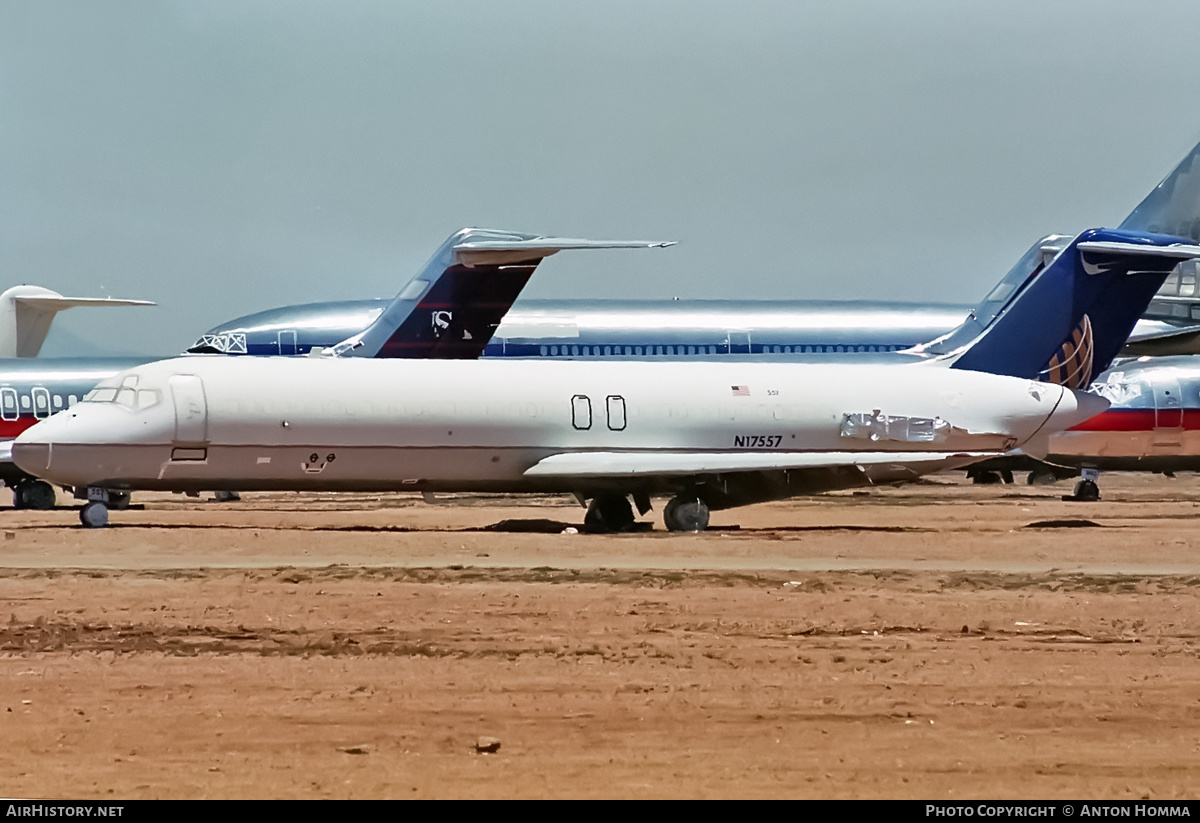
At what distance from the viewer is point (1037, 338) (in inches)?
1666

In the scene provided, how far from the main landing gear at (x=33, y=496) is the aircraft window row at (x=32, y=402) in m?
2.11

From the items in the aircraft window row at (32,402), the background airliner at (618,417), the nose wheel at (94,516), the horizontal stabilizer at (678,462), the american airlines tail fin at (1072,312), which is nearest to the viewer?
→ the background airliner at (618,417)

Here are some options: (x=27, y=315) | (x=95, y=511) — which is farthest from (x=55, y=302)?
(x=95, y=511)

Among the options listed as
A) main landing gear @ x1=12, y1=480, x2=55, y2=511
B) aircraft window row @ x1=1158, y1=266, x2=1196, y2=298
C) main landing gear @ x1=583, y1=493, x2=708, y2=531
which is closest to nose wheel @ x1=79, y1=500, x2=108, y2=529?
main landing gear @ x1=583, y1=493, x2=708, y2=531

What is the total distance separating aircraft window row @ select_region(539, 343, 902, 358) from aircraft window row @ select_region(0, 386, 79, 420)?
1551 cm

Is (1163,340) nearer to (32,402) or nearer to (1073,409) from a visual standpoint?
(1073,409)

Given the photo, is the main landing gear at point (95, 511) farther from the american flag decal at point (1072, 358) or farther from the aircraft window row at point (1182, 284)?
the aircraft window row at point (1182, 284)

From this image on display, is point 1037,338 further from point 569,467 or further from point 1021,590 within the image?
point 1021,590

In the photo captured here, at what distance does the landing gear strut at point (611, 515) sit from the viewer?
38969 millimetres

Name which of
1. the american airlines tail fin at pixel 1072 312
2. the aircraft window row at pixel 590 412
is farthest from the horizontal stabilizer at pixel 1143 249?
the aircraft window row at pixel 590 412

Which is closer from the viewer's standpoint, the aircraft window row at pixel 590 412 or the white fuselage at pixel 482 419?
the white fuselage at pixel 482 419

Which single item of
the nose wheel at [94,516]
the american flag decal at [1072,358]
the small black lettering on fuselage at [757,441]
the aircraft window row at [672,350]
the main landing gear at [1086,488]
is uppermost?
the aircraft window row at [672,350]

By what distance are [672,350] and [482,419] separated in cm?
2183

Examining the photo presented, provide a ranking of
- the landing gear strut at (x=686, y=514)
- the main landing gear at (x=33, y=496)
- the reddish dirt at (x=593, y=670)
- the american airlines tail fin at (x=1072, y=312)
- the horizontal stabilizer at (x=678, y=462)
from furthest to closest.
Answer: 1. the main landing gear at (x=33, y=496)
2. the american airlines tail fin at (x=1072, y=312)
3. the landing gear strut at (x=686, y=514)
4. the horizontal stabilizer at (x=678, y=462)
5. the reddish dirt at (x=593, y=670)
